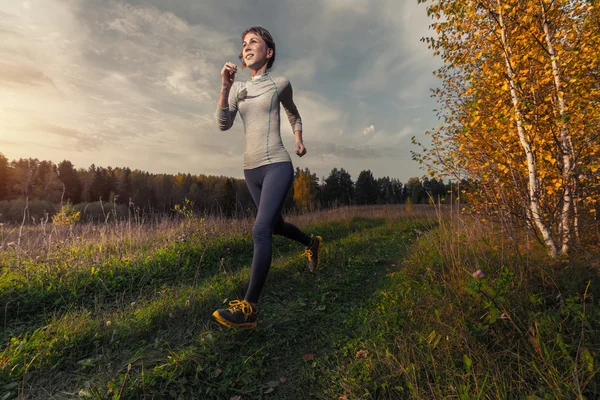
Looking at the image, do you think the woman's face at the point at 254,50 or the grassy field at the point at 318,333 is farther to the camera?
the woman's face at the point at 254,50

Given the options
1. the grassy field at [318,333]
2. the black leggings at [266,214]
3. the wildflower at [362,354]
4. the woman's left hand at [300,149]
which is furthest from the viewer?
the woman's left hand at [300,149]

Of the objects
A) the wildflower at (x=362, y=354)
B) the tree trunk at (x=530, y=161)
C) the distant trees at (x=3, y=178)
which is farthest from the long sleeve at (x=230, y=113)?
the distant trees at (x=3, y=178)

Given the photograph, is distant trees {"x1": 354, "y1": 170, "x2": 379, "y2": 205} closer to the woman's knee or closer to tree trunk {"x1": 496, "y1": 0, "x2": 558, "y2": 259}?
tree trunk {"x1": 496, "y1": 0, "x2": 558, "y2": 259}

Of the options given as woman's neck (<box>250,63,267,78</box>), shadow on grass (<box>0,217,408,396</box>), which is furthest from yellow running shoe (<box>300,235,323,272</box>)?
woman's neck (<box>250,63,267,78</box>)

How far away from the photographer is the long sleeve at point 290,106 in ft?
10.2

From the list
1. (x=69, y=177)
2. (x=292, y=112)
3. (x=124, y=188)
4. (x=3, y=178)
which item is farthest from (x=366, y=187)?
(x=3, y=178)

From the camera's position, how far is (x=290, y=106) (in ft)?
10.9

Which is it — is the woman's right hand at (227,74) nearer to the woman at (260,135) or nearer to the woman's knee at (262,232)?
the woman at (260,135)

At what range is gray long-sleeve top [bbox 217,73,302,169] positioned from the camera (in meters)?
2.90

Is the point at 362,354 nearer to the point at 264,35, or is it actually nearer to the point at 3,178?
the point at 264,35

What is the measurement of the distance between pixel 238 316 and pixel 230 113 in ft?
7.17

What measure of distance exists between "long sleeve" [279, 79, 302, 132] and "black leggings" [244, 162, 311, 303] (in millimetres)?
800

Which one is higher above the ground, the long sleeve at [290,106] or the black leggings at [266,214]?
the long sleeve at [290,106]

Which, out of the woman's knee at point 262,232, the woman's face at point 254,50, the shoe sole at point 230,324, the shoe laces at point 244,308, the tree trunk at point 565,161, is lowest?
the shoe sole at point 230,324
